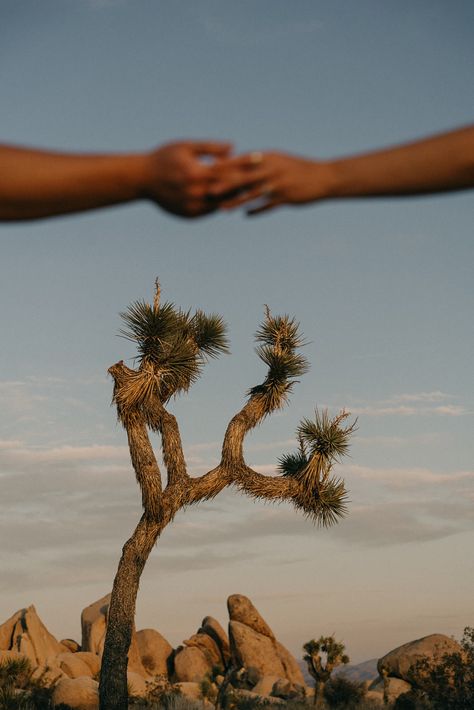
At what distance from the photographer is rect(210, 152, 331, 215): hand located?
1945mm

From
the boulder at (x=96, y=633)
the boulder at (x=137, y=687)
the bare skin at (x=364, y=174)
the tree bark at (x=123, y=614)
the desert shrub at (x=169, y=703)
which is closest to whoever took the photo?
the bare skin at (x=364, y=174)

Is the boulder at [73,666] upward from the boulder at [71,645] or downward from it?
downward

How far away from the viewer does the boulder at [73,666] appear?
2722cm

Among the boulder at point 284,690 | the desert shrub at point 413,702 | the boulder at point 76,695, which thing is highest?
the boulder at point 76,695

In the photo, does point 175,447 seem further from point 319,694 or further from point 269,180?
point 269,180

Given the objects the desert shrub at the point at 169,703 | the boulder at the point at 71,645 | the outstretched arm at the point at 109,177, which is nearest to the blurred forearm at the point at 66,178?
→ the outstretched arm at the point at 109,177

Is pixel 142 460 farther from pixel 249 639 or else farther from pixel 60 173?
pixel 60 173

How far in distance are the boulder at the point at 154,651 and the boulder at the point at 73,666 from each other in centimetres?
312

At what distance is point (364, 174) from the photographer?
208cm

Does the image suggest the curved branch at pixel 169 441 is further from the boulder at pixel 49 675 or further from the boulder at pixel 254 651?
the boulder at pixel 254 651

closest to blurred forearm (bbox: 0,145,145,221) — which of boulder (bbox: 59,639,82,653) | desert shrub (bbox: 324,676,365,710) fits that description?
desert shrub (bbox: 324,676,365,710)

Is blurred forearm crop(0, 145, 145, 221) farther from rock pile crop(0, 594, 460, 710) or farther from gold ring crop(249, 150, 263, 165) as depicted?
rock pile crop(0, 594, 460, 710)

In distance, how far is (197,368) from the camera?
1944 cm

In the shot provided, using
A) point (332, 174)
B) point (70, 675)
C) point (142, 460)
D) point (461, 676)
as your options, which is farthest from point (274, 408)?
point (332, 174)
